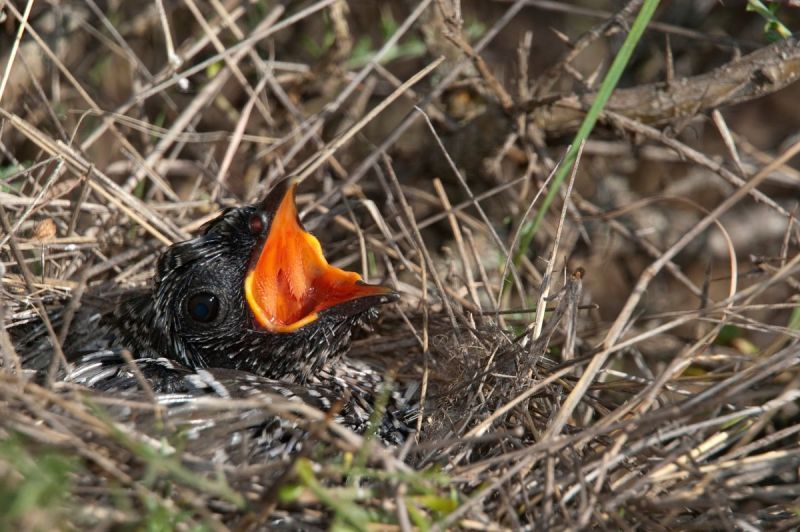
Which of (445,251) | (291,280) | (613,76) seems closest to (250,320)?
(291,280)

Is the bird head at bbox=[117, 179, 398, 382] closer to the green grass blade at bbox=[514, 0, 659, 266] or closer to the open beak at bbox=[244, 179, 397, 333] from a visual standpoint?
the open beak at bbox=[244, 179, 397, 333]

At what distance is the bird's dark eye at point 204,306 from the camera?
2312mm

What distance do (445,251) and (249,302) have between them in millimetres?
848

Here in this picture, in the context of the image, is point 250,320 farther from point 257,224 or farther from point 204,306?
point 257,224

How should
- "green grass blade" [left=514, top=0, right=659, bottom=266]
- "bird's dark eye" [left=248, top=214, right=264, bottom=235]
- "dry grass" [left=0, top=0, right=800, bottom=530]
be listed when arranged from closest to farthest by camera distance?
"dry grass" [left=0, top=0, right=800, bottom=530]
"green grass blade" [left=514, top=0, right=659, bottom=266]
"bird's dark eye" [left=248, top=214, right=264, bottom=235]

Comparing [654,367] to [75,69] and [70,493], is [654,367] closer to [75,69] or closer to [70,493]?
[70,493]

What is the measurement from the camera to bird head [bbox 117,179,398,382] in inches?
91.4

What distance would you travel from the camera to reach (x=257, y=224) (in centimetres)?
236

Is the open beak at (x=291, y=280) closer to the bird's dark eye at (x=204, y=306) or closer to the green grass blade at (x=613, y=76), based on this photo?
the bird's dark eye at (x=204, y=306)

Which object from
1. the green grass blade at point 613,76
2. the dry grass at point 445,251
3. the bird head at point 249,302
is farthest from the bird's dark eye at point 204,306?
the green grass blade at point 613,76

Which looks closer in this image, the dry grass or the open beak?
the dry grass

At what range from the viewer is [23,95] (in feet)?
9.94

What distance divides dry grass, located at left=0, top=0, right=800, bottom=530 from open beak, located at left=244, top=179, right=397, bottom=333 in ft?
0.80

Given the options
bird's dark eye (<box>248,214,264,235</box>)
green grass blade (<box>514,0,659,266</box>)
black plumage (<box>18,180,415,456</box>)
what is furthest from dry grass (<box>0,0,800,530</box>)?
bird's dark eye (<box>248,214,264,235</box>)
